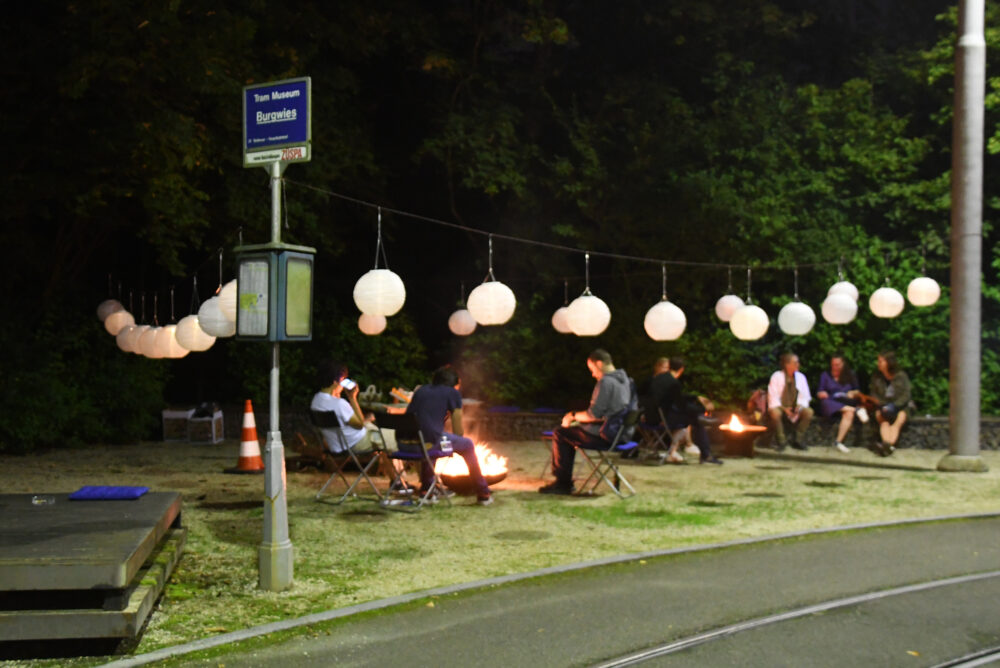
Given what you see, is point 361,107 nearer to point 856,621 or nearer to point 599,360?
point 599,360

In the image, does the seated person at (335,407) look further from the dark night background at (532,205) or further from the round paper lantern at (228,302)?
the dark night background at (532,205)

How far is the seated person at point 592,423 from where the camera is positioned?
11.8m

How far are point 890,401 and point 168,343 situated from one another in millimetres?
10541

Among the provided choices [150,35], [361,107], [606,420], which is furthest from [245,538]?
[361,107]

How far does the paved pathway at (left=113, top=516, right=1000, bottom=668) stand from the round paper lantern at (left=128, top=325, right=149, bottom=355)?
10793mm

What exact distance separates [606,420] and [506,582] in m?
4.47

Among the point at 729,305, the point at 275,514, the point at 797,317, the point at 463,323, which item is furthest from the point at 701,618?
the point at 463,323

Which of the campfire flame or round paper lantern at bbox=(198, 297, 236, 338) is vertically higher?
round paper lantern at bbox=(198, 297, 236, 338)

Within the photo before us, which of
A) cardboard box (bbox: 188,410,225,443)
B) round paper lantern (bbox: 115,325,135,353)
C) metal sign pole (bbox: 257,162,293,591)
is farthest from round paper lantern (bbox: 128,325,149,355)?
metal sign pole (bbox: 257,162,293,591)

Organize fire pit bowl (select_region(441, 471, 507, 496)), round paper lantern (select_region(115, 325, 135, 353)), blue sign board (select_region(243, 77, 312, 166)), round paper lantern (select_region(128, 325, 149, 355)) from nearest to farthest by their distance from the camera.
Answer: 1. blue sign board (select_region(243, 77, 312, 166))
2. fire pit bowl (select_region(441, 471, 507, 496))
3. round paper lantern (select_region(128, 325, 149, 355))
4. round paper lantern (select_region(115, 325, 135, 353))

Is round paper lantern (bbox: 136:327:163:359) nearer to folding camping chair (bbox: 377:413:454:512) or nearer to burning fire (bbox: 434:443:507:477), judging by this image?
burning fire (bbox: 434:443:507:477)

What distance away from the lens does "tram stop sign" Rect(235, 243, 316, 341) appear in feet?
23.9

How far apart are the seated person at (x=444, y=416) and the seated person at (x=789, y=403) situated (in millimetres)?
6841

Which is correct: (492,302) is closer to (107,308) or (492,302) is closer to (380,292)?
(380,292)
